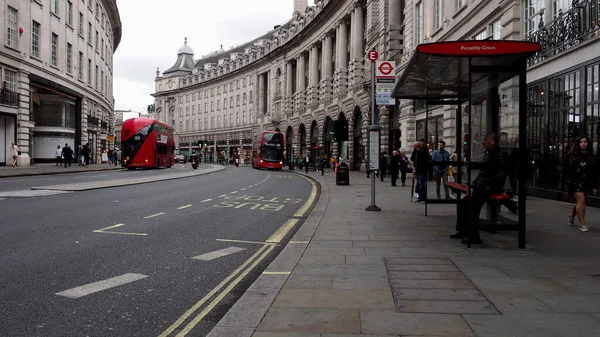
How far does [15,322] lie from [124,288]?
1073 millimetres

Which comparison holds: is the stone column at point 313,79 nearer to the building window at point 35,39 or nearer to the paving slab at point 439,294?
the building window at point 35,39

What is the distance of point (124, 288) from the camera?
14.9ft

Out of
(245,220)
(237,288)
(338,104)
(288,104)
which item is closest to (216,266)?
(237,288)

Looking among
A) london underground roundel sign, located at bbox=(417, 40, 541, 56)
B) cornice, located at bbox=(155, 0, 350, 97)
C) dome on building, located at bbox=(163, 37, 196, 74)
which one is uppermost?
dome on building, located at bbox=(163, 37, 196, 74)

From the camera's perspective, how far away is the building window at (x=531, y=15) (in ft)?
50.0

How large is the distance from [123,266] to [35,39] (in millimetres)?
33650

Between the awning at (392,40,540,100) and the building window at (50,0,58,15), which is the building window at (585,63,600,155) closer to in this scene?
the awning at (392,40,540,100)

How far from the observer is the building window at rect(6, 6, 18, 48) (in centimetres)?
3042

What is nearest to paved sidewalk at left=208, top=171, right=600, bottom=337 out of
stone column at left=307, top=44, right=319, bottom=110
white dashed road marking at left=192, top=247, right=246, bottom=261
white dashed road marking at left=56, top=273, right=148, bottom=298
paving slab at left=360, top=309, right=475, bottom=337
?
paving slab at left=360, top=309, right=475, bottom=337

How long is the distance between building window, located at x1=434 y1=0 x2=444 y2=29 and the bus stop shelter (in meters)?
17.0

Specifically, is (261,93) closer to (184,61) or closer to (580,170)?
(184,61)

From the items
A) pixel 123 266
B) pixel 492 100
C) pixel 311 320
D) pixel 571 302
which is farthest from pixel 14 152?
pixel 571 302

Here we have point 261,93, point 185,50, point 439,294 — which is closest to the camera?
point 439,294

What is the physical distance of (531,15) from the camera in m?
15.6
